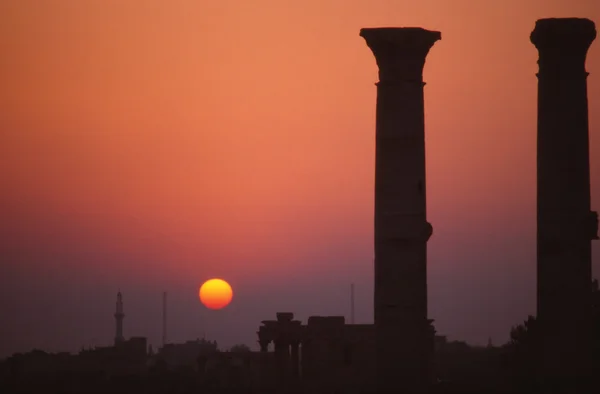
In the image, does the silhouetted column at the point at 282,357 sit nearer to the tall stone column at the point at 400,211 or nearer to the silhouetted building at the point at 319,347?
the silhouetted building at the point at 319,347

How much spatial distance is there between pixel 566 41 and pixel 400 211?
521 centimetres

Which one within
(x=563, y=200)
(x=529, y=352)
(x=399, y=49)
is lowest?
(x=529, y=352)

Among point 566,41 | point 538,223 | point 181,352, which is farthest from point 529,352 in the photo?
point 181,352

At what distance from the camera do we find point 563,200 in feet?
114

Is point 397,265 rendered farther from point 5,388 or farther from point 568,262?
point 5,388

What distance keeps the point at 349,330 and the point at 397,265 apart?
1501cm

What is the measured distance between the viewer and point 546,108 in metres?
35.1

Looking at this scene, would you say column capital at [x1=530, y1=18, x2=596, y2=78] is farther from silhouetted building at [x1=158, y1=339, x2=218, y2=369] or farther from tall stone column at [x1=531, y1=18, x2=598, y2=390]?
silhouetted building at [x1=158, y1=339, x2=218, y2=369]

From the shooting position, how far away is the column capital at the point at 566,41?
34.8 metres

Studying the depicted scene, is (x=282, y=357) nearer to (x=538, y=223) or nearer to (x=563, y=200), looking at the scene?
(x=538, y=223)

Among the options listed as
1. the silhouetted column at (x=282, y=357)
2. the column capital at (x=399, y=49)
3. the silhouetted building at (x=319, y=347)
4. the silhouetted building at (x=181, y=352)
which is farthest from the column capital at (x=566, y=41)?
the silhouetted building at (x=181, y=352)

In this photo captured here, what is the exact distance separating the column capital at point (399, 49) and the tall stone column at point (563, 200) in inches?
115

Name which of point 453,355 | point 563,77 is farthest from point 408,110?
point 453,355

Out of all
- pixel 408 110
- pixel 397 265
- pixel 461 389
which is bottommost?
pixel 461 389
